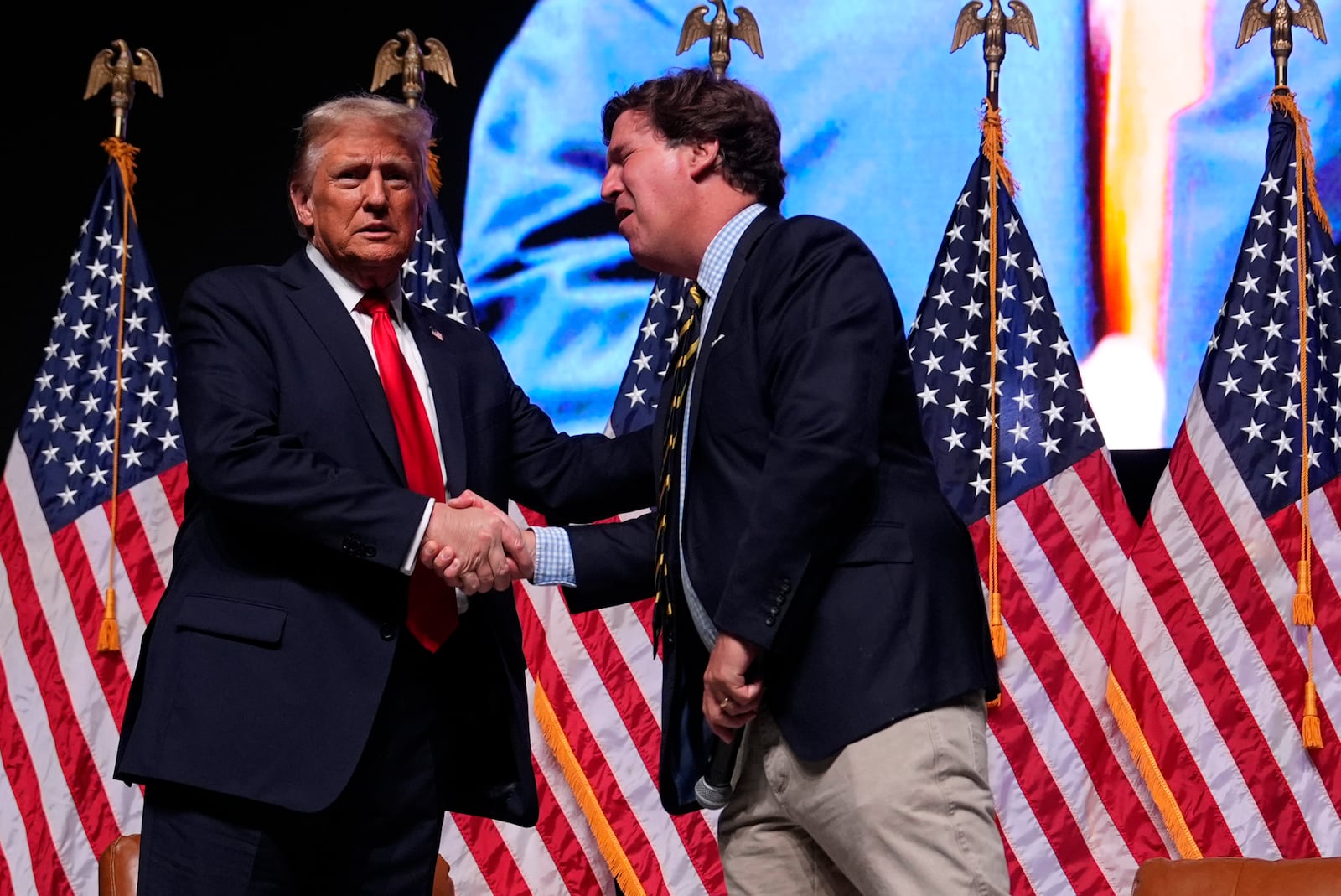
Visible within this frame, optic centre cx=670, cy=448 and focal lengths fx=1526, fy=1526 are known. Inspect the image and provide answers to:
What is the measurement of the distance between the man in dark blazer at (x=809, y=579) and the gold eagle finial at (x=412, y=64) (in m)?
1.99

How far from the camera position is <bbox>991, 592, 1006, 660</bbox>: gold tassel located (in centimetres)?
368

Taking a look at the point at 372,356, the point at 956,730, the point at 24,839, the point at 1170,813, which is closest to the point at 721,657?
the point at 956,730

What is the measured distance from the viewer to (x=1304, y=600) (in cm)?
364

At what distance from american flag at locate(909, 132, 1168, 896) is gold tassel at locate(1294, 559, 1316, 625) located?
1.35 ft

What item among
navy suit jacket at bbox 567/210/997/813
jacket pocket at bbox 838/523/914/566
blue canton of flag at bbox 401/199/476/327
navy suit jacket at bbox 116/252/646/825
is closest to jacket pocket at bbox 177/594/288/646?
navy suit jacket at bbox 116/252/646/825

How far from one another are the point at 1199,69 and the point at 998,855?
3.09 meters

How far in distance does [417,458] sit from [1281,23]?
8.71 ft

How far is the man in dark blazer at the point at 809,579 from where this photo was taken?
1.86 m

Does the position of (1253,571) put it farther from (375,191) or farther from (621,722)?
(375,191)

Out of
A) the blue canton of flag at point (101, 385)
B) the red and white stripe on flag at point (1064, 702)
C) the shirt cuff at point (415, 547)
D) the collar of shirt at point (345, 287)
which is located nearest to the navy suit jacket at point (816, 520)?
the shirt cuff at point (415, 547)

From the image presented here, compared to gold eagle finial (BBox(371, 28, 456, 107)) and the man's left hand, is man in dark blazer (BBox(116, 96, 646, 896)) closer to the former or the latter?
the man's left hand

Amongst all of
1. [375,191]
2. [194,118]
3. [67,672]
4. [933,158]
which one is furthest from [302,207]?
[933,158]

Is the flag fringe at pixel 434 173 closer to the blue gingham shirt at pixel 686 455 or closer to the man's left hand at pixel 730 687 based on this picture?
the blue gingham shirt at pixel 686 455

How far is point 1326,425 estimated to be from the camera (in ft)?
12.4
